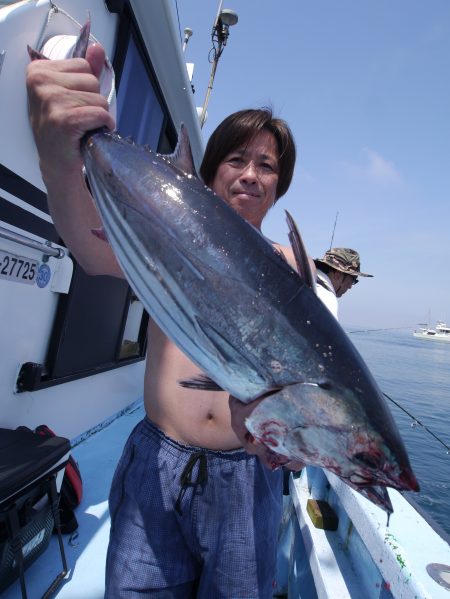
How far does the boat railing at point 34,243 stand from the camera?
2.30 meters

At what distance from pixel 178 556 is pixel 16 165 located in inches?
93.0

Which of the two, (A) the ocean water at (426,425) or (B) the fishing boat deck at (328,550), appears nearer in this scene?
(B) the fishing boat deck at (328,550)

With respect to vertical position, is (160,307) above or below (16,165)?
below

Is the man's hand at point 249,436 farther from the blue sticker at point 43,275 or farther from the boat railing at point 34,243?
the blue sticker at point 43,275

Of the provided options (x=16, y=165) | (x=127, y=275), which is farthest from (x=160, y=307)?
(x=16, y=165)

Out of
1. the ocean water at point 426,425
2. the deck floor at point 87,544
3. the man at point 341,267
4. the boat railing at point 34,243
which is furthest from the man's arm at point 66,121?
the ocean water at point 426,425

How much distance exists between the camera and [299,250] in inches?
45.8

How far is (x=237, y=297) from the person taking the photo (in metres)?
1.08

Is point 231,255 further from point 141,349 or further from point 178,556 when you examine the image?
point 141,349

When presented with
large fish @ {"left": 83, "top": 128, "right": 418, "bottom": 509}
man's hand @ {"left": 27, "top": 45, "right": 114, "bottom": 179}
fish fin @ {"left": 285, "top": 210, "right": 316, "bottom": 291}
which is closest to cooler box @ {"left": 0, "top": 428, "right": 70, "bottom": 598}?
large fish @ {"left": 83, "top": 128, "right": 418, "bottom": 509}

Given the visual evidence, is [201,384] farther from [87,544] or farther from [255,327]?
[87,544]

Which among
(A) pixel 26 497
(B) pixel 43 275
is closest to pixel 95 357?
(B) pixel 43 275

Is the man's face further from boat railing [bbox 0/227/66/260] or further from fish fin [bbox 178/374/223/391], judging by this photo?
boat railing [bbox 0/227/66/260]

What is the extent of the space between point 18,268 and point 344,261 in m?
5.41
